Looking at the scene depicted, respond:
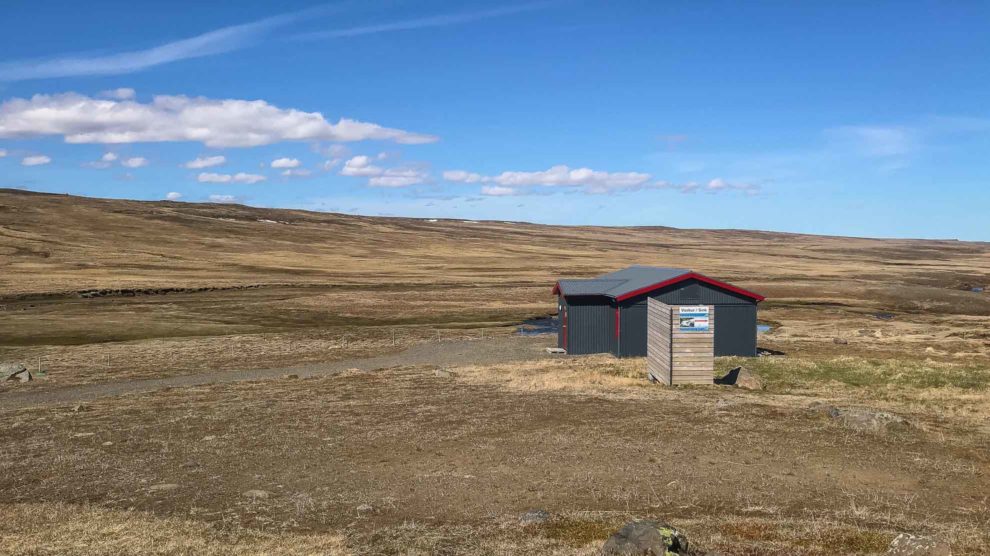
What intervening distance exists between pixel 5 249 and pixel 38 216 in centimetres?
5292

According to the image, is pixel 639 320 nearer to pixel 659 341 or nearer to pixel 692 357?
pixel 659 341

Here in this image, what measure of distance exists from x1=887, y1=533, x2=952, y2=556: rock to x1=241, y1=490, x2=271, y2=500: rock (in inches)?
518

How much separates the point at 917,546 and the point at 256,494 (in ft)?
45.4

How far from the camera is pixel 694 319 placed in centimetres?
3375

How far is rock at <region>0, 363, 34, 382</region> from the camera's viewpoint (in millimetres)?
37938

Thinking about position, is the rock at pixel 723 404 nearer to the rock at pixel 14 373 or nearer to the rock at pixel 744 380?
the rock at pixel 744 380

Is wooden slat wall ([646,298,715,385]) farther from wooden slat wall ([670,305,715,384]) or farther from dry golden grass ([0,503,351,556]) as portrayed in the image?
dry golden grass ([0,503,351,556])

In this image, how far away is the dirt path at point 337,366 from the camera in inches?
1337

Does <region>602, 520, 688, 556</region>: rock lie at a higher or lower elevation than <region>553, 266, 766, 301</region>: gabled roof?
lower

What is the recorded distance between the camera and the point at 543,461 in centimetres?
2067

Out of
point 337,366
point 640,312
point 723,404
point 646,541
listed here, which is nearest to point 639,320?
point 640,312

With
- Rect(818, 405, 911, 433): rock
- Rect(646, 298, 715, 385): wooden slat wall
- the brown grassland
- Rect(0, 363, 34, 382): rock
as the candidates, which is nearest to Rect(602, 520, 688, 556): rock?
the brown grassland

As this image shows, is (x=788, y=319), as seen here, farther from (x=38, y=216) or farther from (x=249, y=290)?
(x=38, y=216)

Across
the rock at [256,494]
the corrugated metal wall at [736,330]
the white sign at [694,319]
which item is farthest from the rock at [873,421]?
the corrugated metal wall at [736,330]
